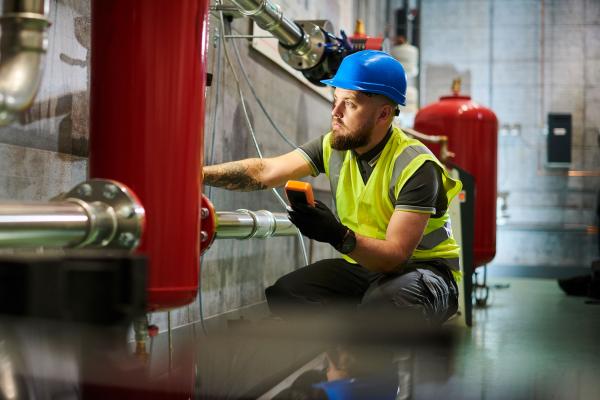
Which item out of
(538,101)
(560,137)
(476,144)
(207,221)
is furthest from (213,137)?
(538,101)

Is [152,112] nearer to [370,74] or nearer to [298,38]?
[370,74]

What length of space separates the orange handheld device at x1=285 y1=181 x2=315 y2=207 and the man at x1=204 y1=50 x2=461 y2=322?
222 mm

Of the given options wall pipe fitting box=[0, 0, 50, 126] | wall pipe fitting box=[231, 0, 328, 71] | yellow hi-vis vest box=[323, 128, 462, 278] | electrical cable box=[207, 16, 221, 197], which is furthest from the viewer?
electrical cable box=[207, 16, 221, 197]

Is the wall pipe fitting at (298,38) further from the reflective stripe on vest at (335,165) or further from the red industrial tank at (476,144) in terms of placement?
the red industrial tank at (476,144)

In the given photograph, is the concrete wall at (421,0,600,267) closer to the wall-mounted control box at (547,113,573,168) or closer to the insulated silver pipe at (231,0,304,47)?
the wall-mounted control box at (547,113,573,168)

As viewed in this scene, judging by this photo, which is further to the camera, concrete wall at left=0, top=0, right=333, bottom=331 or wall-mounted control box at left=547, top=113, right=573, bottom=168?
wall-mounted control box at left=547, top=113, right=573, bottom=168

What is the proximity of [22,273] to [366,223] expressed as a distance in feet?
5.16

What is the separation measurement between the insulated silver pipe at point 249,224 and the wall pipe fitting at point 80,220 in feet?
2.07

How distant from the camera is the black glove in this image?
177cm

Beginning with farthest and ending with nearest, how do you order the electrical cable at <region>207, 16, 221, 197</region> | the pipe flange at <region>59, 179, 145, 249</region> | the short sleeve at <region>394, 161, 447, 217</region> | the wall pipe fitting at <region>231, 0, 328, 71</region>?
1. the electrical cable at <region>207, 16, 221, 197</region>
2. the wall pipe fitting at <region>231, 0, 328, 71</region>
3. the short sleeve at <region>394, 161, 447, 217</region>
4. the pipe flange at <region>59, 179, 145, 249</region>

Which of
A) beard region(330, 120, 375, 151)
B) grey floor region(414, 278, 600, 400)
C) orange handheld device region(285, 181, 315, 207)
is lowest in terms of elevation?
grey floor region(414, 278, 600, 400)

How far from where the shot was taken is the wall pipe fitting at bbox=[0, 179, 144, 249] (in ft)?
2.80

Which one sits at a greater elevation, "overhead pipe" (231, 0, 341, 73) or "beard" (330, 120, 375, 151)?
"overhead pipe" (231, 0, 341, 73)

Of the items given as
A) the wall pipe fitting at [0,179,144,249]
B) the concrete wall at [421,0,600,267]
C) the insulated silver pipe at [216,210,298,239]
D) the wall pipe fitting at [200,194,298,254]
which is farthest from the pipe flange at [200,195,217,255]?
the concrete wall at [421,0,600,267]
